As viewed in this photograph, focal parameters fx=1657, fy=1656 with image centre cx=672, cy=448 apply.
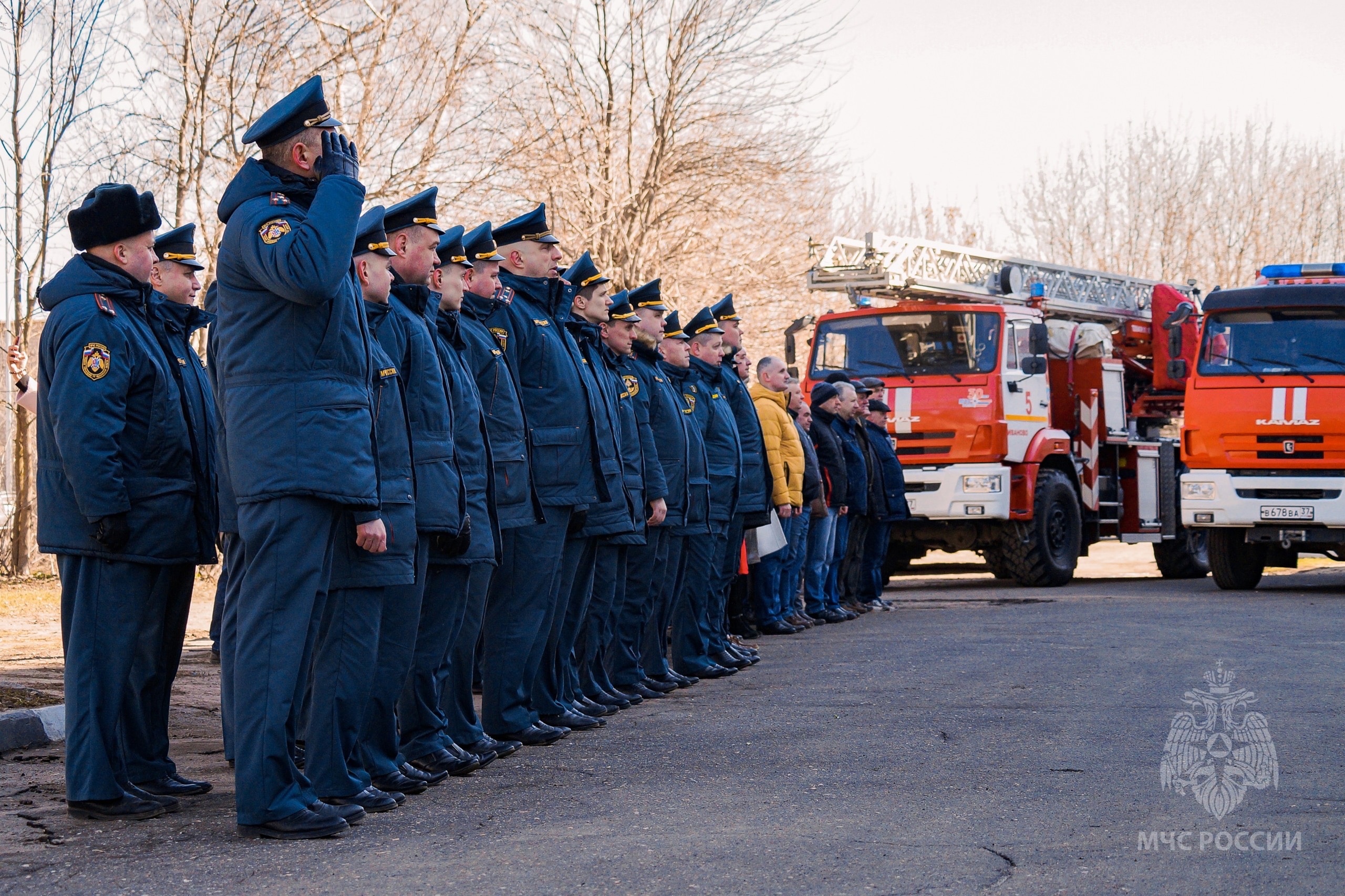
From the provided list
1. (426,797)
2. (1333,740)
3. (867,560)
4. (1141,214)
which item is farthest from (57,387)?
(1141,214)

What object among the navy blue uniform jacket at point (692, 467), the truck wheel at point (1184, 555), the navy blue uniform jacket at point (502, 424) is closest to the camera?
the navy blue uniform jacket at point (502, 424)

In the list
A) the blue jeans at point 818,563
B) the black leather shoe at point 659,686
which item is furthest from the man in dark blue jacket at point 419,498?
the blue jeans at point 818,563

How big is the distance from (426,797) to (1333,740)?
3.60m

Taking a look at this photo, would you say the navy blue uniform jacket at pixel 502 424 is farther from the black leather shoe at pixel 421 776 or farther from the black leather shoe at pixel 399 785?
the black leather shoe at pixel 399 785

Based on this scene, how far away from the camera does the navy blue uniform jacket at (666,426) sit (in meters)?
8.91

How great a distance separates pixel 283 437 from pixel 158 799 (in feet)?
4.73

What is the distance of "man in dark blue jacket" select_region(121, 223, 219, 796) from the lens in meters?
5.71

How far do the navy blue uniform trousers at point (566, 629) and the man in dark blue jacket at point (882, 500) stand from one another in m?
6.87

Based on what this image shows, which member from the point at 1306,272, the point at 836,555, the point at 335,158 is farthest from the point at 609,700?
the point at 1306,272

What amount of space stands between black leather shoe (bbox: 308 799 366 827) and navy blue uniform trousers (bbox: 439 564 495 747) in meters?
1.20

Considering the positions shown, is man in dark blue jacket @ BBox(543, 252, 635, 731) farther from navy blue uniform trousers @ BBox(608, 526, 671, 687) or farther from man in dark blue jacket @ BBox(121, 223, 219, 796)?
man in dark blue jacket @ BBox(121, 223, 219, 796)

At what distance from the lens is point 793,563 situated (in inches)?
495

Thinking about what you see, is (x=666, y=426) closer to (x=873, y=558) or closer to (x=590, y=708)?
(x=590, y=708)

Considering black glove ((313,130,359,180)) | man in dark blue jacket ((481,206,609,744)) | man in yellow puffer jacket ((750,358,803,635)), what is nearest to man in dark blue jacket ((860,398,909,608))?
man in yellow puffer jacket ((750,358,803,635))
